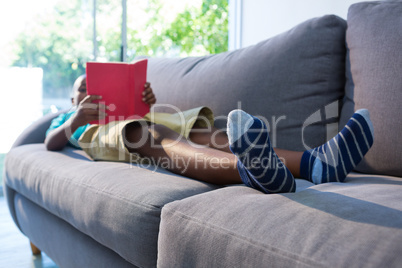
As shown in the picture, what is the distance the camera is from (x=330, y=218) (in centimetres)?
58

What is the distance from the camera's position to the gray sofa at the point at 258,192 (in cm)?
57

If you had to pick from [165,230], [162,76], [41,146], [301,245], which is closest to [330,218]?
[301,245]

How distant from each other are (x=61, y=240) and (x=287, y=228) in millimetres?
898

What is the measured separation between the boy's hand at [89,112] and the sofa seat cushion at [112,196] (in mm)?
157

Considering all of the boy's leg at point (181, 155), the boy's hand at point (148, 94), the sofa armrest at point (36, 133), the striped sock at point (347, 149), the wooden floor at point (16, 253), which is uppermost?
the boy's hand at point (148, 94)

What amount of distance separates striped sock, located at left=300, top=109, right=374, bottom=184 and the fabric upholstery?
528mm

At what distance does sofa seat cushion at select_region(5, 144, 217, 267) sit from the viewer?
0.83 m

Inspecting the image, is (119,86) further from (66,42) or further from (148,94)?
(66,42)

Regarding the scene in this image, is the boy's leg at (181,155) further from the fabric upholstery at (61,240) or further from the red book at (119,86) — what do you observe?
the fabric upholstery at (61,240)

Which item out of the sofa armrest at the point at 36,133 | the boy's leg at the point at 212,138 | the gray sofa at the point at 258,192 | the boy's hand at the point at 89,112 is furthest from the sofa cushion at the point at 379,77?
the sofa armrest at the point at 36,133

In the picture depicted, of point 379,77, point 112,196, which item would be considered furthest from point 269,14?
point 112,196

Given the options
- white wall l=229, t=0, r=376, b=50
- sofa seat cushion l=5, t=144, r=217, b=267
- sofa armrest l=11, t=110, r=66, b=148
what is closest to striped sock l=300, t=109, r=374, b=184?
sofa seat cushion l=5, t=144, r=217, b=267

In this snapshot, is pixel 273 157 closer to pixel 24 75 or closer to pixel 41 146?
pixel 41 146

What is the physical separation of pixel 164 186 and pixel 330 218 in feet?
1.40
